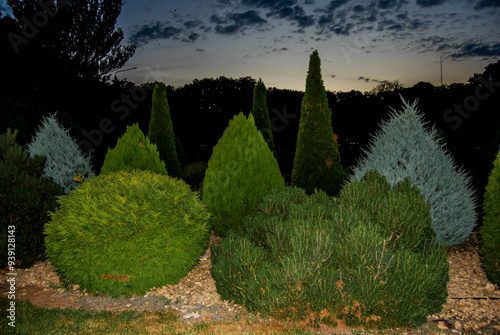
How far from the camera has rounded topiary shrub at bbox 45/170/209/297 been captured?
14.9ft

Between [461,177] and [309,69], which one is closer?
[461,177]

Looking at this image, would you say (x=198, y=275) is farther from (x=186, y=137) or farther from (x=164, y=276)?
(x=186, y=137)

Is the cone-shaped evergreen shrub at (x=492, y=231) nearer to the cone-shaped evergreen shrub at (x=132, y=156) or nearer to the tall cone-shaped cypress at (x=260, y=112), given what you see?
the cone-shaped evergreen shrub at (x=132, y=156)

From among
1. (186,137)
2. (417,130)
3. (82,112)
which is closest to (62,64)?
(82,112)

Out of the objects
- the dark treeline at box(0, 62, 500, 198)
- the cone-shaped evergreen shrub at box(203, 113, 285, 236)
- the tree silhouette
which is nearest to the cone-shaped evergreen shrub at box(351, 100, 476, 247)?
the cone-shaped evergreen shrub at box(203, 113, 285, 236)

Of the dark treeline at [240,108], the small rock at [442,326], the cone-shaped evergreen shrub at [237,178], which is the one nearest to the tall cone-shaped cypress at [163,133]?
the dark treeline at [240,108]

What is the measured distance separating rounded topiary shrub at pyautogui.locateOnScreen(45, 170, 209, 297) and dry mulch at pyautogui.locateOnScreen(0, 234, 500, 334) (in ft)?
0.73

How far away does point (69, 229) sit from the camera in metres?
4.60

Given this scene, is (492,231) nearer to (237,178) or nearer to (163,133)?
(237,178)

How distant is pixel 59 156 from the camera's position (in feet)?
24.6

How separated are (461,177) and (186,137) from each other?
84.3ft

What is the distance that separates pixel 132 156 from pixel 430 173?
594 cm

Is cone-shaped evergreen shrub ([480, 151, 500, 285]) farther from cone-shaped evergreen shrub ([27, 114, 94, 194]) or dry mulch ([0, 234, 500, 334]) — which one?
cone-shaped evergreen shrub ([27, 114, 94, 194])

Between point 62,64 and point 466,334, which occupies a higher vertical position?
point 62,64
